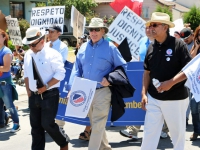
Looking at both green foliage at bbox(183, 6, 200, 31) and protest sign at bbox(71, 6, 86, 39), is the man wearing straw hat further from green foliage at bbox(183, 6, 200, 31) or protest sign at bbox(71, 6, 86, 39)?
green foliage at bbox(183, 6, 200, 31)

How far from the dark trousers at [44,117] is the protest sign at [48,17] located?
296 cm

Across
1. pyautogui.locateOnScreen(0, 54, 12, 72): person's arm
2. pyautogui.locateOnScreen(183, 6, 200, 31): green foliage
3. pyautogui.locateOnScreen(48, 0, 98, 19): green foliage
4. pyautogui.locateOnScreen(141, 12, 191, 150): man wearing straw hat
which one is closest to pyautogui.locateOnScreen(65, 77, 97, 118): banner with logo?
pyautogui.locateOnScreen(141, 12, 191, 150): man wearing straw hat

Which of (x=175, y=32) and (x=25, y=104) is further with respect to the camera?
(x=25, y=104)

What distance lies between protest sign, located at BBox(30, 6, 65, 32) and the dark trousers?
9.73 feet

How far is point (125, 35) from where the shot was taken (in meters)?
6.64

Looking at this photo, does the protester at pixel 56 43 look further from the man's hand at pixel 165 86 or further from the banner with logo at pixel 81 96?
the man's hand at pixel 165 86

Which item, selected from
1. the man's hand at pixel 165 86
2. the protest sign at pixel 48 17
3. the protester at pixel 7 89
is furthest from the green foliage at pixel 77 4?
the man's hand at pixel 165 86

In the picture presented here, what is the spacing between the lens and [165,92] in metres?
4.37

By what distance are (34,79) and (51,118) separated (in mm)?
575

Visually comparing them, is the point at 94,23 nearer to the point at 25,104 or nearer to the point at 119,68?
the point at 119,68

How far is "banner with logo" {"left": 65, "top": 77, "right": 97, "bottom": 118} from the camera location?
4801mm

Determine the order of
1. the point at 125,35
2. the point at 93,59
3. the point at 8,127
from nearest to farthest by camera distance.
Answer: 1. the point at 93,59
2. the point at 125,35
3. the point at 8,127

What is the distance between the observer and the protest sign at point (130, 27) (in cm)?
671

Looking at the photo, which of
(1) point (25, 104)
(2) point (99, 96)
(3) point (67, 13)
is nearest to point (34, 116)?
(2) point (99, 96)
